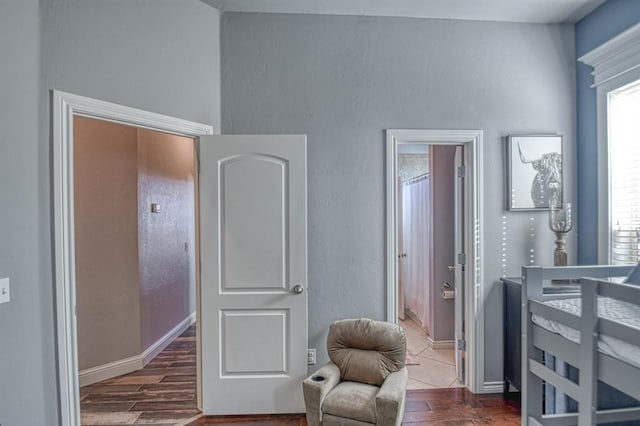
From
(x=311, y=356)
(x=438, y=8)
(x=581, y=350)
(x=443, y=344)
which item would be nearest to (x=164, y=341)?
(x=311, y=356)

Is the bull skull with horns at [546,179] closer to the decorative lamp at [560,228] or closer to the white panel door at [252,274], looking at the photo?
the decorative lamp at [560,228]

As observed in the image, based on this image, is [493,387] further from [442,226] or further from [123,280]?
[123,280]

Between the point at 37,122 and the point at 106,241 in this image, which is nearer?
the point at 37,122

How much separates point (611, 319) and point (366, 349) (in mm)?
1456

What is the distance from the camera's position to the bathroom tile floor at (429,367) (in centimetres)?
333

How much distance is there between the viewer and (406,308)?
580 centimetres

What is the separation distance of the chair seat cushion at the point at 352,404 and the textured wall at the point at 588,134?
2198 millimetres

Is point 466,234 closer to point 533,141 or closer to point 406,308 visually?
point 533,141

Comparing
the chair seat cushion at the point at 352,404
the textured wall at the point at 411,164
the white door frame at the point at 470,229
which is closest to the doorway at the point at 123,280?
the chair seat cushion at the point at 352,404

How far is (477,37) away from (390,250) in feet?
6.35

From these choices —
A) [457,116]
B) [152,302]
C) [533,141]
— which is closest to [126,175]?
[152,302]

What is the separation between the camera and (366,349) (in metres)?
2.67

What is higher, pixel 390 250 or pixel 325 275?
pixel 390 250

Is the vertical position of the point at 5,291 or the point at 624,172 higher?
the point at 624,172
